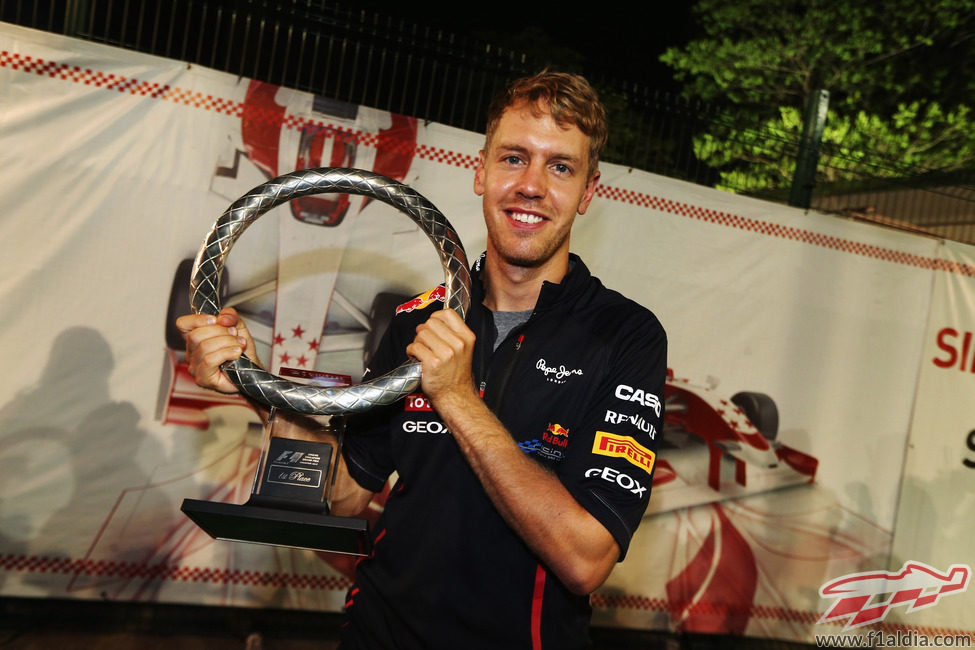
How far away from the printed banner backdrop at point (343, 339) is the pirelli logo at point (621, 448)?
2.48 m

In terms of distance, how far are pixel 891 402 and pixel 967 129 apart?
40.9 ft

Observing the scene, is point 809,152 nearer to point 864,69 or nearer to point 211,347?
point 211,347

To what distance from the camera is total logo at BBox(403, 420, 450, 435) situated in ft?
5.70

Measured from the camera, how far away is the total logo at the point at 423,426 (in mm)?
1737

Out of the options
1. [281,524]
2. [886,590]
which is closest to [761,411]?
[886,590]

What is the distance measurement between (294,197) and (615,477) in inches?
39.1

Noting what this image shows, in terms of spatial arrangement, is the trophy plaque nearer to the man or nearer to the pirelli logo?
the man

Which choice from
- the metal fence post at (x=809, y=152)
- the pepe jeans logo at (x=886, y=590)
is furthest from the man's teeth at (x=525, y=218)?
the pepe jeans logo at (x=886, y=590)

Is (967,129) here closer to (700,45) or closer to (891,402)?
(700,45)

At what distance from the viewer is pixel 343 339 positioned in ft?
12.6

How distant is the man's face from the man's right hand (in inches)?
26.8

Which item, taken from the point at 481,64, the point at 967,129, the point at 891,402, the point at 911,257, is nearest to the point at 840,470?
the point at 891,402

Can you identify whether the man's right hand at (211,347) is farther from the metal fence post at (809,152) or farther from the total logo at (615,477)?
the metal fence post at (809,152)

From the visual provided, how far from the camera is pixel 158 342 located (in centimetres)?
361
